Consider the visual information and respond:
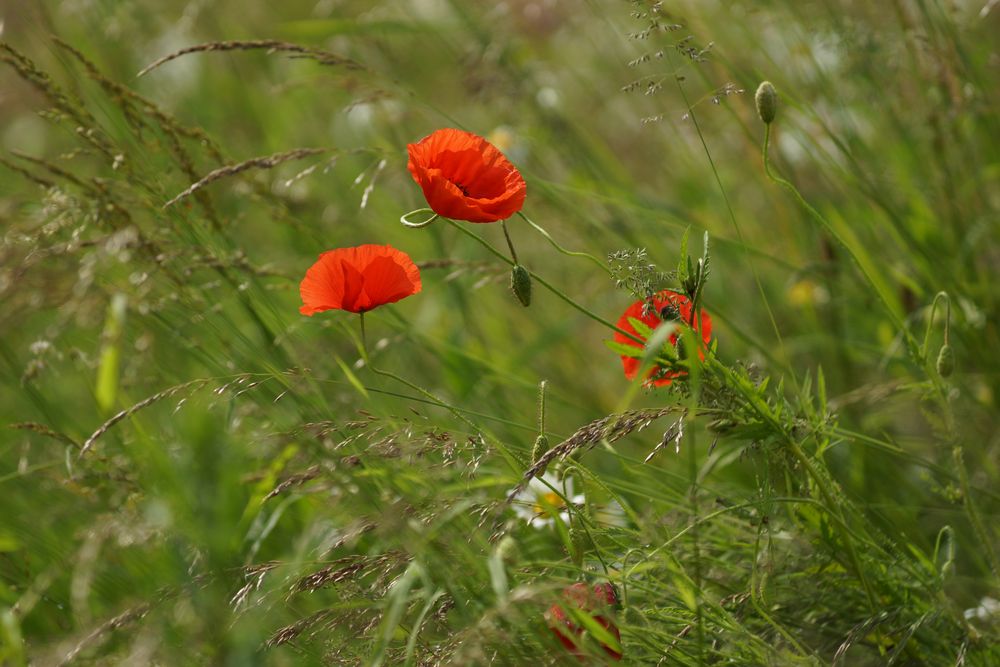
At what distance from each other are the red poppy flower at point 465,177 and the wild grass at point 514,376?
4 cm

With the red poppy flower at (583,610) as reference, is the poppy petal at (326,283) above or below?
above

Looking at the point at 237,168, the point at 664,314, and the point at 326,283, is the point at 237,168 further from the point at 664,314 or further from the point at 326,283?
the point at 664,314

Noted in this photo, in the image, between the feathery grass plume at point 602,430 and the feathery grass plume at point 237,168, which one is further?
the feathery grass plume at point 237,168

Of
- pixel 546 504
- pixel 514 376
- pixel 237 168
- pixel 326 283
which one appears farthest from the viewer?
pixel 514 376

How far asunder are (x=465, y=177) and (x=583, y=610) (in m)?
0.46

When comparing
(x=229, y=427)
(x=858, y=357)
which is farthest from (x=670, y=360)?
(x=858, y=357)

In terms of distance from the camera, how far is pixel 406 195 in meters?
2.33

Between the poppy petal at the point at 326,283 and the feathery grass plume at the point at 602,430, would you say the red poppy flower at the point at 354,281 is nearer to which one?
the poppy petal at the point at 326,283

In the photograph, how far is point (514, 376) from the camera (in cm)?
147

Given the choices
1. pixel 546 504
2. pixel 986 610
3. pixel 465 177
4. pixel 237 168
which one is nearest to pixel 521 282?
pixel 465 177

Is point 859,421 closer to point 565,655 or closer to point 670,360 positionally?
point 670,360

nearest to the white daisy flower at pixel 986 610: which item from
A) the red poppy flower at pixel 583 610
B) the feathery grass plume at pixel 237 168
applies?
the red poppy flower at pixel 583 610

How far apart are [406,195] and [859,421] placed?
43.5 inches

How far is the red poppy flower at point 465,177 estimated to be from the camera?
1.01 meters
